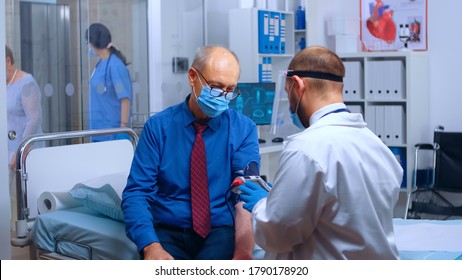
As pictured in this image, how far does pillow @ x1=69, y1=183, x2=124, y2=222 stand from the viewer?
2.92 metres

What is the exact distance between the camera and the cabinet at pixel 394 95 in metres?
5.73

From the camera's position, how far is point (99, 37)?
197 inches

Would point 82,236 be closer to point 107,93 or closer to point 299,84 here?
point 299,84

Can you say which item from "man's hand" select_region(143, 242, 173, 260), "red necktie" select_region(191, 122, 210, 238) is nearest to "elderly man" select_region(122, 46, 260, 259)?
"red necktie" select_region(191, 122, 210, 238)

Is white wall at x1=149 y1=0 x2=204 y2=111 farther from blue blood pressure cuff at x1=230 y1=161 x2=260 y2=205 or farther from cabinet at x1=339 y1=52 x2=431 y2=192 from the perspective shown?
blue blood pressure cuff at x1=230 y1=161 x2=260 y2=205

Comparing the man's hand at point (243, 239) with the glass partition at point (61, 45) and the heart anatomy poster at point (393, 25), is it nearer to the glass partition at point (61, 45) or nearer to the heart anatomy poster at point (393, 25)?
the glass partition at point (61, 45)

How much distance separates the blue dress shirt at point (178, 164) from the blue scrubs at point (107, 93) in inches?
91.0

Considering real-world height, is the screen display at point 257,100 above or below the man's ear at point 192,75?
below

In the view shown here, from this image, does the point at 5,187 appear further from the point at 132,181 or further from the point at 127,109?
the point at 127,109

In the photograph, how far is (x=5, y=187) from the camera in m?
2.73

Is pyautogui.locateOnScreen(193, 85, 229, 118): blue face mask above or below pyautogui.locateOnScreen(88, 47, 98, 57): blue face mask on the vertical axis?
below

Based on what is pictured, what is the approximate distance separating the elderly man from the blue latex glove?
0.36 meters

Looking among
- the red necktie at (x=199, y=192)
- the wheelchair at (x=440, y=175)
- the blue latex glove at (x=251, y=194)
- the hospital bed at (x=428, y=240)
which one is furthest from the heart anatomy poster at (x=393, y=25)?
the blue latex glove at (x=251, y=194)

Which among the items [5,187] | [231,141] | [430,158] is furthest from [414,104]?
[5,187]
